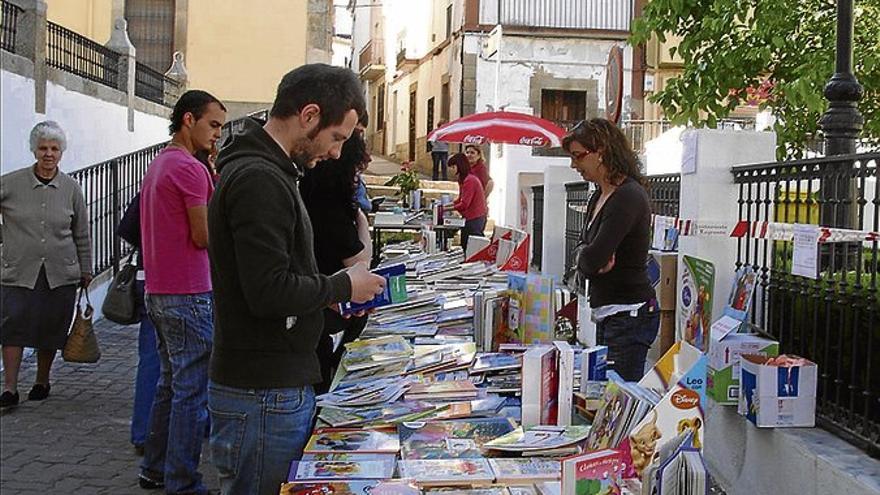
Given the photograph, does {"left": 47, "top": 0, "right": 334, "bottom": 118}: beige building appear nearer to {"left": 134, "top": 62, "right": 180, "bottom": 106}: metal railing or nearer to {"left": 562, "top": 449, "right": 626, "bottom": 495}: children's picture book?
{"left": 134, "top": 62, "right": 180, "bottom": 106}: metal railing

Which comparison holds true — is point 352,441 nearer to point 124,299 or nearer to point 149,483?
point 149,483

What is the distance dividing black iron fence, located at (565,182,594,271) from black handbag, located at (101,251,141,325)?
469 centimetres

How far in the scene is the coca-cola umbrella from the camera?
14352 millimetres

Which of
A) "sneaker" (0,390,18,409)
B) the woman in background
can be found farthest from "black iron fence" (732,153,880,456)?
"sneaker" (0,390,18,409)

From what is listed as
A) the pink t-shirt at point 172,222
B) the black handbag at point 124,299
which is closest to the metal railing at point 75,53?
the black handbag at point 124,299

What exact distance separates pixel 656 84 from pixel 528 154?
739 centimetres

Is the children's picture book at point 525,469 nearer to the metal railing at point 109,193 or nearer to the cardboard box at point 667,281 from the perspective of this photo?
the metal railing at point 109,193

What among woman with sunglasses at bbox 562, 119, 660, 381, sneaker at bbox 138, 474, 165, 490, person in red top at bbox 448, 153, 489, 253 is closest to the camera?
woman with sunglasses at bbox 562, 119, 660, 381

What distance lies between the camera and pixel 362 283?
272cm

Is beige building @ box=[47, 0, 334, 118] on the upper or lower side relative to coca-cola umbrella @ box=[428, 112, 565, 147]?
upper

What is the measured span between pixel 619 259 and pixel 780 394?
96 cm

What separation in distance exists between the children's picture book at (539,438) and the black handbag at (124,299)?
2871 mm

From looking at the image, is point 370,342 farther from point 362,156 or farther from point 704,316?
point 704,316

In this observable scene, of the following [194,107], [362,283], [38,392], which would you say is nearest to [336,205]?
[194,107]
